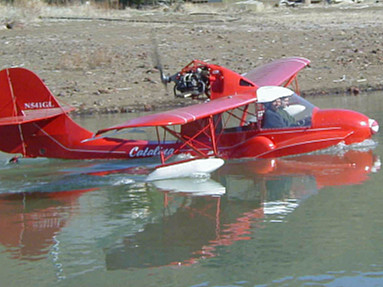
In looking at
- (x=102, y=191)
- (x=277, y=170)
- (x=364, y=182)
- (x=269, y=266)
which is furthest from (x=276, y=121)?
(x=269, y=266)

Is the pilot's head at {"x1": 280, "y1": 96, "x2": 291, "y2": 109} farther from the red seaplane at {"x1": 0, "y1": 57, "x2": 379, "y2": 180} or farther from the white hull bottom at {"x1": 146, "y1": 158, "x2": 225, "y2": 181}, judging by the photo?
the white hull bottom at {"x1": 146, "y1": 158, "x2": 225, "y2": 181}

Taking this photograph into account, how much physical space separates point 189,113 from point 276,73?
167 inches

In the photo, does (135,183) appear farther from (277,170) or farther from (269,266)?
(269,266)

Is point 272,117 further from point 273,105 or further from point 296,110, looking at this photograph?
point 296,110

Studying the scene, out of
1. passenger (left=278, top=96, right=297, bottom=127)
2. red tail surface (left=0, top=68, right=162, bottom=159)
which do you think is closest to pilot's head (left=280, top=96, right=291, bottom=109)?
passenger (left=278, top=96, right=297, bottom=127)

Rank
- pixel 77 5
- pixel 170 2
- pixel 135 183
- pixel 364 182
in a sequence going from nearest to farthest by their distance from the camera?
pixel 364 182 < pixel 135 183 < pixel 77 5 < pixel 170 2

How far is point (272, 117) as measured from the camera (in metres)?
14.5

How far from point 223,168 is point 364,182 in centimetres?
284

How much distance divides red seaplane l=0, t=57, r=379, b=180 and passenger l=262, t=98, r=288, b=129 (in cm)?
4

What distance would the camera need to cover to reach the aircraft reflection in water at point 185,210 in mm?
9734

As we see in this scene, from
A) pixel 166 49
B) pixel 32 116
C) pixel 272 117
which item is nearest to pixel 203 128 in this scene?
pixel 272 117

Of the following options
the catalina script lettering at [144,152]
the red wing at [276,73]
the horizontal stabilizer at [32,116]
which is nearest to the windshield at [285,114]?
the red wing at [276,73]

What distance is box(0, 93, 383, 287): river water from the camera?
28.4ft

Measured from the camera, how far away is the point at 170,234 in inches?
406
